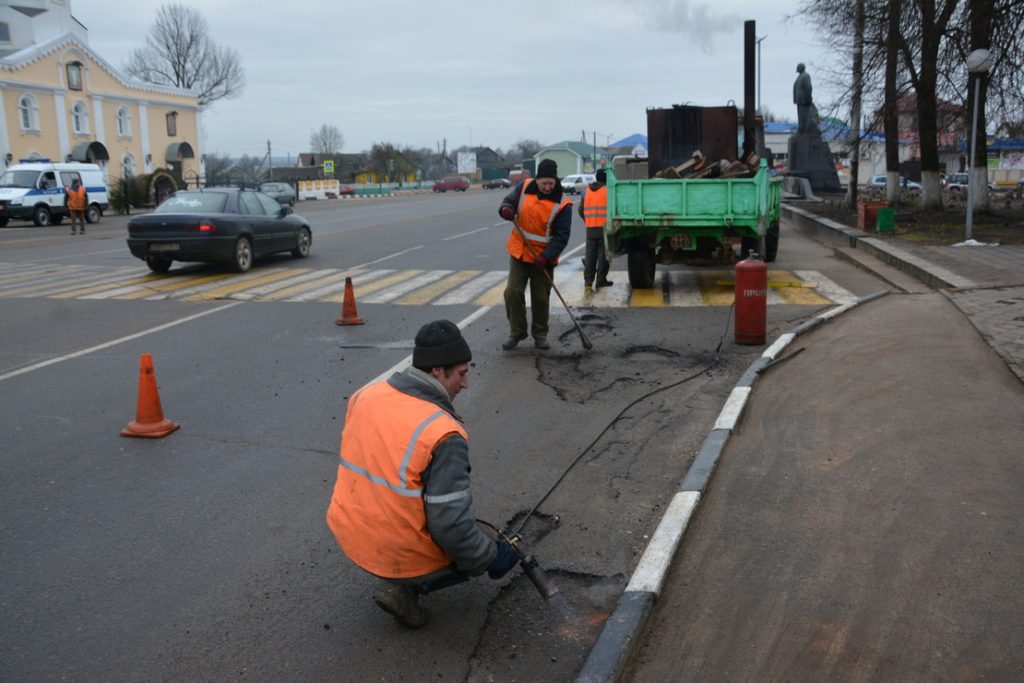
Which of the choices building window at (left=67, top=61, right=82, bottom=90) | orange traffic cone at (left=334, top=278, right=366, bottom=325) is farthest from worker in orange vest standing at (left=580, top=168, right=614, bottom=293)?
building window at (left=67, top=61, right=82, bottom=90)

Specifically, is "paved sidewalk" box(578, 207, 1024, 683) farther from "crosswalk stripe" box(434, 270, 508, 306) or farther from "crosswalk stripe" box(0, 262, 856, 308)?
→ "crosswalk stripe" box(434, 270, 508, 306)

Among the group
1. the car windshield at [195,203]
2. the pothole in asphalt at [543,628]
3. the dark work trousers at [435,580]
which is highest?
the car windshield at [195,203]

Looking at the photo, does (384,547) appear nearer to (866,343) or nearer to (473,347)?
(473,347)

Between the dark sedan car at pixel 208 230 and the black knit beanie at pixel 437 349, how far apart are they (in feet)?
41.4

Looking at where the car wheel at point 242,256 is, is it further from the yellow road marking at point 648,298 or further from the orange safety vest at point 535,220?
the orange safety vest at point 535,220

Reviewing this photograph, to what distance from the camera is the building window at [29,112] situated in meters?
47.6

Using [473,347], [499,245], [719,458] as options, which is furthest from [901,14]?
[719,458]

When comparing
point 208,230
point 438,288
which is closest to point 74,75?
point 208,230

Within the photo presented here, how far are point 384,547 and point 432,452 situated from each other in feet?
1.61

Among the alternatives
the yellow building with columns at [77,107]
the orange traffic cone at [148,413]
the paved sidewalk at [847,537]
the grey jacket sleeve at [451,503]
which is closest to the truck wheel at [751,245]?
the paved sidewalk at [847,537]

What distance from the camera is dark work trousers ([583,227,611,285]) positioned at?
13.5m

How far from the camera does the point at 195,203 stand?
52.9ft

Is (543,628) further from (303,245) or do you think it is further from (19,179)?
(19,179)

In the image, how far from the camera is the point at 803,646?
355cm
